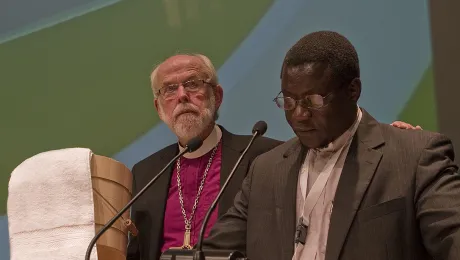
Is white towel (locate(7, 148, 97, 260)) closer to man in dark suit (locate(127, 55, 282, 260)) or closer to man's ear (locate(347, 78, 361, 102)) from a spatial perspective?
man in dark suit (locate(127, 55, 282, 260))

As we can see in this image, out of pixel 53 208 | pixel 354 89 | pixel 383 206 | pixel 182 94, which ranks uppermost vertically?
pixel 182 94

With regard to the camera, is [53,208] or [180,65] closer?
[53,208]

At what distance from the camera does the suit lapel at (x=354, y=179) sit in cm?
226

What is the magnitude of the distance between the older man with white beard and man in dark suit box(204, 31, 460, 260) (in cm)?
95

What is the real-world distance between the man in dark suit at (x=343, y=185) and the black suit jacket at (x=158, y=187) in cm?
91

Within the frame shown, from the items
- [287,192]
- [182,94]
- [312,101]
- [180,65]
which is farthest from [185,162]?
[312,101]

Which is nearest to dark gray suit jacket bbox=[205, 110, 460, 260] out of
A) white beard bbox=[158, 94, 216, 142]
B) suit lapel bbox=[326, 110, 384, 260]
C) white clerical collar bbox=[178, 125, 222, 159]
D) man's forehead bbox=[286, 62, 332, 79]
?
suit lapel bbox=[326, 110, 384, 260]

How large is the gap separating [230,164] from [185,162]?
0.27m

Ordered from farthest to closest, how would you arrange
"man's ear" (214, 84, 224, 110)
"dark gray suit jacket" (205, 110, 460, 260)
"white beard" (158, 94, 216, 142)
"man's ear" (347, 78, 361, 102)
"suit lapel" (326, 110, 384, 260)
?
"man's ear" (214, 84, 224, 110) → "white beard" (158, 94, 216, 142) → "man's ear" (347, 78, 361, 102) → "suit lapel" (326, 110, 384, 260) → "dark gray suit jacket" (205, 110, 460, 260)

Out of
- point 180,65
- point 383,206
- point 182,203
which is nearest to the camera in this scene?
point 383,206

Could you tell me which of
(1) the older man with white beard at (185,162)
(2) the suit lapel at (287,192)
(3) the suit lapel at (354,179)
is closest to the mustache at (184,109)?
(1) the older man with white beard at (185,162)

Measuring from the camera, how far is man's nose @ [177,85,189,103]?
362 centimetres

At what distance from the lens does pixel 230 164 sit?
3.62m

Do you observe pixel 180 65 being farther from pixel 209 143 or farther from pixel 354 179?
pixel 354 179
